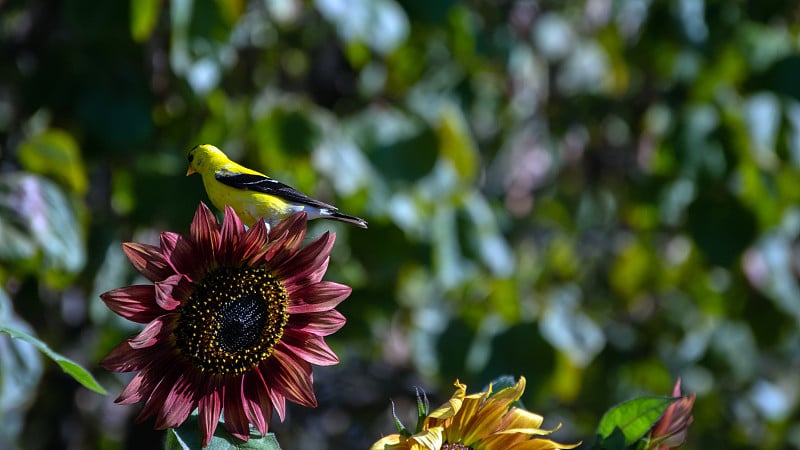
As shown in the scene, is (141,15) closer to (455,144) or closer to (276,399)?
(455,144)

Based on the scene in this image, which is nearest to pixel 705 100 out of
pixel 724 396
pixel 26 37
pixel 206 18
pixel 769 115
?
pixel 769 115

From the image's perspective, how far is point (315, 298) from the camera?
58 cm

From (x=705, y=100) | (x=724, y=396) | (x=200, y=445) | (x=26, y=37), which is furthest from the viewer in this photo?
(x=724, y=396)

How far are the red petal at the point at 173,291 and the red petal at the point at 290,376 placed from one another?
0.19 ft

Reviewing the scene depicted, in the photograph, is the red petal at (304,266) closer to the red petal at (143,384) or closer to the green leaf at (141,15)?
the red petal at (143,384)

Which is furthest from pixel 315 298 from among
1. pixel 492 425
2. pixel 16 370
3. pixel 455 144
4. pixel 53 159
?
pixel 455 144

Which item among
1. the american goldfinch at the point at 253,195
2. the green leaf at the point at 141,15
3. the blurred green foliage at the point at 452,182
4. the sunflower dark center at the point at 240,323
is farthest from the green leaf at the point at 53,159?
the sunflower dark center at the point at 240,323

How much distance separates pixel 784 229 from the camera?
237cm

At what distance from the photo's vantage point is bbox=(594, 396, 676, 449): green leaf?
0.63 meters

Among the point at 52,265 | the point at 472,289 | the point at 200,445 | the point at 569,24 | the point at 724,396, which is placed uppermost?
the point at 200,445

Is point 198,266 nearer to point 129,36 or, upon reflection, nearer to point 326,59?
point 129,36

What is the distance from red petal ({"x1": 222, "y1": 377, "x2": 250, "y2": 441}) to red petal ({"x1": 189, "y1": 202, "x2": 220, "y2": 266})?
7 centimetres

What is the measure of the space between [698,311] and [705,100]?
601 millimetres

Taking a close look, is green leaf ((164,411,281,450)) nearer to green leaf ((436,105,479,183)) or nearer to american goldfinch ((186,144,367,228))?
american goldfinch ((186,144,367,228))
